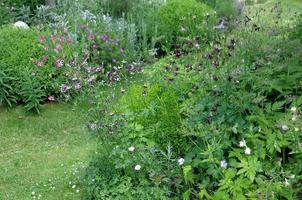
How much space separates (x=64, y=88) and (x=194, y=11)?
14.7 ft

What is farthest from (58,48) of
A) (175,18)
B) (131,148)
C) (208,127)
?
(208,127)

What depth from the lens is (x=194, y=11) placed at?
872 cm

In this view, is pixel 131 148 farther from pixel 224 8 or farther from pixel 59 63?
pixel 224 8

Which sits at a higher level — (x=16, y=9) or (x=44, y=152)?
(x=16, y=9)

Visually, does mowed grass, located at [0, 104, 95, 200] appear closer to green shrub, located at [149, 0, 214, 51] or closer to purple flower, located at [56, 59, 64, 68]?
purple flower, located at [56, 59, 64, 68]

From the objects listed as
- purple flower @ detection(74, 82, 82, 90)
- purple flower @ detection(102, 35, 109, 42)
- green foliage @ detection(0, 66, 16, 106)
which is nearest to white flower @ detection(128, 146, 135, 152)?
purple flower @ detection(74, 82, 82, 90)

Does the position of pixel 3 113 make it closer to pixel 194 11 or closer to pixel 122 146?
pixel 122 146

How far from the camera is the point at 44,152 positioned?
5.48m

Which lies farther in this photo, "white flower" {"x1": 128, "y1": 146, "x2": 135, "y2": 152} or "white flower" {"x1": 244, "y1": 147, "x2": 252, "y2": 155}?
"white flower" {"x1": 128, "y1": 146, "x2": 135, "y2": 152}

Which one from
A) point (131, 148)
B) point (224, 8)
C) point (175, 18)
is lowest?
point (224, 8)

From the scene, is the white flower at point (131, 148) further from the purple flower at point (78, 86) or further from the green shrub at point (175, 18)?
the green shrub at point (175, 18)

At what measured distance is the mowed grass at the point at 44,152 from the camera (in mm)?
4680

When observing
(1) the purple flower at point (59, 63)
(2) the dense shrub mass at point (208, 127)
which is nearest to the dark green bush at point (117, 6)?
(1) the purple flower at point (59, 63)

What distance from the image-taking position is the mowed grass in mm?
4680
